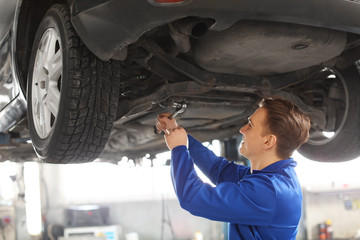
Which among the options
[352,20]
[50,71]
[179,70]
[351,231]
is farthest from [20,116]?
[351,231]

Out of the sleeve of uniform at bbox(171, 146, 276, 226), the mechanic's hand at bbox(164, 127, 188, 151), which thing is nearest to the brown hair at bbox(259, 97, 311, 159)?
the sleeve of uniform at bbox(171, 146, 276, 226)

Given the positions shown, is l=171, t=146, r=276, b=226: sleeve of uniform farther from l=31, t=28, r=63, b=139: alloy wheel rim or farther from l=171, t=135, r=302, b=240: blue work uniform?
l=31, t=28, r=63, b=139: alloy wheel rim

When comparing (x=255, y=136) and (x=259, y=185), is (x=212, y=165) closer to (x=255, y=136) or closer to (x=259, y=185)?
(x=255, y=136)

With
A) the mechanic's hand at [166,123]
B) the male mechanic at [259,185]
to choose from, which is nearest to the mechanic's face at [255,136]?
the male mechanic at [259,185]

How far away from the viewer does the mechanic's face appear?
1305mm

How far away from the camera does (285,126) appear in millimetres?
1270

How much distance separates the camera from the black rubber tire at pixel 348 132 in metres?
2.06

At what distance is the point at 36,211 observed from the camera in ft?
16.9

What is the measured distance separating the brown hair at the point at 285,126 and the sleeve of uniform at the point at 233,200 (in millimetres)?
174

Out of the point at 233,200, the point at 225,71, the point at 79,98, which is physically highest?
the point at 225,71

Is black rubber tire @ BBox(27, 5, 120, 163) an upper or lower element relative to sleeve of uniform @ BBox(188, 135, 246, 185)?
upper

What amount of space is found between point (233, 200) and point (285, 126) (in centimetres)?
32

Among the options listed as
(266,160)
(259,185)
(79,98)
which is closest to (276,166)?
(266,160)

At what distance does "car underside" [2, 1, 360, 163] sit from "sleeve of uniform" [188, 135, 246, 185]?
291 mm
